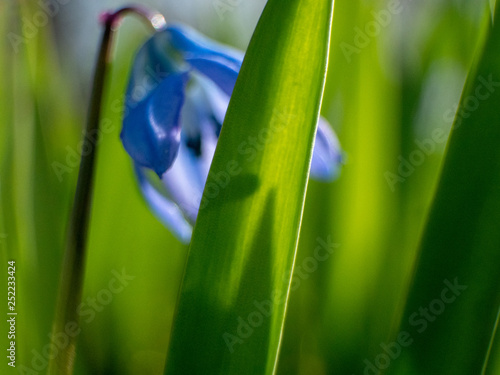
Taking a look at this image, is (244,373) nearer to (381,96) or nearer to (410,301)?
(410,301)

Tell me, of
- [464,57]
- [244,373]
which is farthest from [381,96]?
[244,373]
